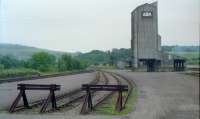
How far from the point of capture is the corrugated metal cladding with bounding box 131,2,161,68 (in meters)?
68.0

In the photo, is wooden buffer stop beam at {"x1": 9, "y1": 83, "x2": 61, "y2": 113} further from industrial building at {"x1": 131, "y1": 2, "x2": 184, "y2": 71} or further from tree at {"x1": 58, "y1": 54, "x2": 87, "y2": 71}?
tree at {"x1": 58, "y1": 54, "x2": 87, "y2": 71}

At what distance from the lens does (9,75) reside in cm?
3969

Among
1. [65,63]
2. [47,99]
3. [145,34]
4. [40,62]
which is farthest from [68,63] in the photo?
[47,99]

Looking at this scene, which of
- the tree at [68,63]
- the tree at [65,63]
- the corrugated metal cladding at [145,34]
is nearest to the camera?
the corrugated metal cladding at [145,34]

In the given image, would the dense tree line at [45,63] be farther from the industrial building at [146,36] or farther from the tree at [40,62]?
the industrial building at [146,36]

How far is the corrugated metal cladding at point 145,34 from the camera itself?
6800cm

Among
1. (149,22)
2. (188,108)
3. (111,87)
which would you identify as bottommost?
(188,108)

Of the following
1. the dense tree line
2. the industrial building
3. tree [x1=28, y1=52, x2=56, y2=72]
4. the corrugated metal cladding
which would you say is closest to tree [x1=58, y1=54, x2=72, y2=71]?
the dense tree line

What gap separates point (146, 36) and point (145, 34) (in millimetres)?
570

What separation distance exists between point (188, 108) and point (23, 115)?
6.89 m

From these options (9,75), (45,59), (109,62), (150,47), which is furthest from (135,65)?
(109,62)

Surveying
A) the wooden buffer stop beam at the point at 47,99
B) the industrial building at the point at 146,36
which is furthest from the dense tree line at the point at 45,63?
the wooden buffer stop beam at the point at 47,99

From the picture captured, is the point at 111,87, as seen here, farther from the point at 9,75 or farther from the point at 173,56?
the point at 173,56

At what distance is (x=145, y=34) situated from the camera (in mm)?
68562
